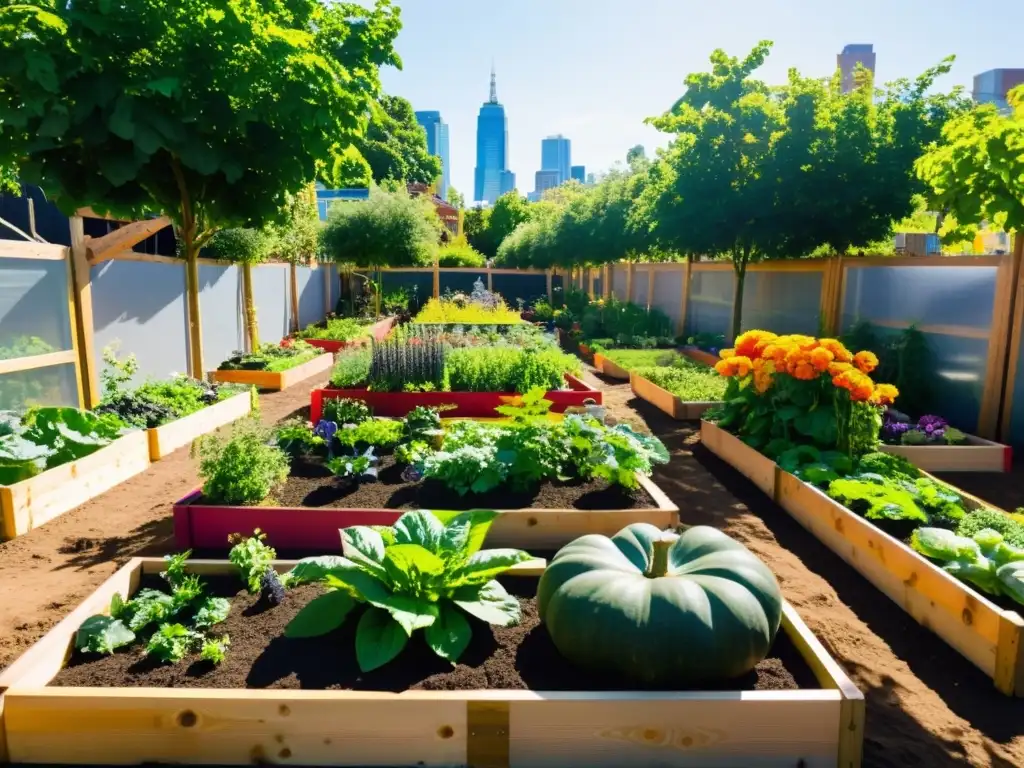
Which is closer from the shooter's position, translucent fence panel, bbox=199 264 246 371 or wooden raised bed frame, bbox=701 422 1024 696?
wooden raised bed frame, bbox=701 422 1024 696

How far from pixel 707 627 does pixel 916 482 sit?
291cm

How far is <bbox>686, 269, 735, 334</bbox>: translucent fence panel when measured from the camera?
12.9 metres

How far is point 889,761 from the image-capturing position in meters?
2.51

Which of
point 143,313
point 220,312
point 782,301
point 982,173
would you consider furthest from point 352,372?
point 782,301

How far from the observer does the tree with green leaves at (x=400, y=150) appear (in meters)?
38.3

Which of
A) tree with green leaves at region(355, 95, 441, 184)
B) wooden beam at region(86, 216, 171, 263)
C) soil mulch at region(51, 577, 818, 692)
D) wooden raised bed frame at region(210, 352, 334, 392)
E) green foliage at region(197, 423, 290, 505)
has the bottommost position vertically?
wooden raised bed frame at region(210, 352, 334, 392)

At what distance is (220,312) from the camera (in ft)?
37.8

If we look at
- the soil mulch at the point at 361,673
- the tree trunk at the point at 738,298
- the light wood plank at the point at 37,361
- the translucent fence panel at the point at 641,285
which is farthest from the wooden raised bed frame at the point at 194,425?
the translucent fence panel at the point at 641,285

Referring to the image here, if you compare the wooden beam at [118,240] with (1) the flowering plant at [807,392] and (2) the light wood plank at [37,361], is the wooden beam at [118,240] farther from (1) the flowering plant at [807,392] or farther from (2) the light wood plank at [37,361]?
(1) the flowering plant at [807,392]

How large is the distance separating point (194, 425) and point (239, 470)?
3.24 metres

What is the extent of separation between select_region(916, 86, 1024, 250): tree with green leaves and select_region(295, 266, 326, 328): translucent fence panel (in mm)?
13023

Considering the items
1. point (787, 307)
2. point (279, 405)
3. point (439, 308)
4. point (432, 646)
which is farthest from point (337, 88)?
point (439, 308)

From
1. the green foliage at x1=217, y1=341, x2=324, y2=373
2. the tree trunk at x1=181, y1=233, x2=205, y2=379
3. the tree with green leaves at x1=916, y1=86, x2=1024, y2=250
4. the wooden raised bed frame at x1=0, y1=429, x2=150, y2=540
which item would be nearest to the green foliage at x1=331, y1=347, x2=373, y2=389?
the tree trunk at x1=181, y1=233, x2=205, y2=379

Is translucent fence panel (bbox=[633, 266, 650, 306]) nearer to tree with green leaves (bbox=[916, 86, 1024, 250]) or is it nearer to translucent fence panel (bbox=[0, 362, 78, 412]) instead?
tree with green leaves (bbox=[916, 86, 1024, 250])
